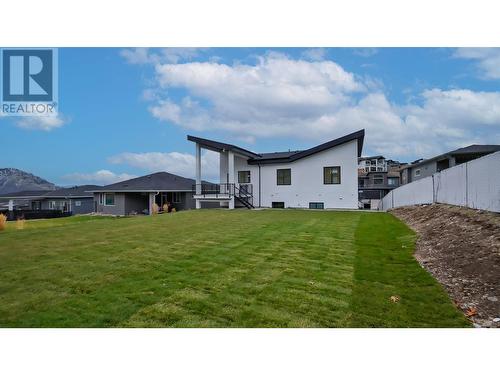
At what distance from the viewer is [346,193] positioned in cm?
1911

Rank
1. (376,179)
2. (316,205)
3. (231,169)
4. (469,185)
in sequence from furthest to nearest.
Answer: (376,179) < (231,169) < (316,205) < (469,185)

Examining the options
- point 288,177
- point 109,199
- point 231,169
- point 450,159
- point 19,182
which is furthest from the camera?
point 19,182

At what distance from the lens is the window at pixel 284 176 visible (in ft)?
67.3

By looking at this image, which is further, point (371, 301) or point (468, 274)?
point (468, 274)

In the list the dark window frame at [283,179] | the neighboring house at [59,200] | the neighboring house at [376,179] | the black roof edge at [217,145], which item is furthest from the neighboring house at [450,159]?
the neighboring house at [59,200]

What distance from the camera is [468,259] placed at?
4.91 meters

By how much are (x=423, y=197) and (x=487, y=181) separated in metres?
6.98

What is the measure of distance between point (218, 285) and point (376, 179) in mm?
48994

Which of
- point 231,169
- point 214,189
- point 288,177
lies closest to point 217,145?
point 231,169

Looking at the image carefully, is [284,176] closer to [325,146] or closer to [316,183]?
[316,183]

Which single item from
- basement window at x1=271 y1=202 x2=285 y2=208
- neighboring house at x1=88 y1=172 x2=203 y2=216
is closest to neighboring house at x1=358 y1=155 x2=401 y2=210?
basement window at x1=271 y1=202 x2=285 y2=208

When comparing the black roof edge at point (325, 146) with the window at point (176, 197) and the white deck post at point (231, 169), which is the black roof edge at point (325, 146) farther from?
the window at point (176, 197)
